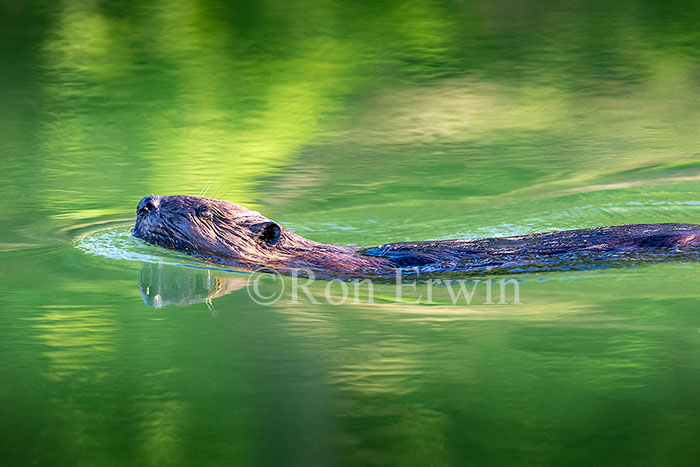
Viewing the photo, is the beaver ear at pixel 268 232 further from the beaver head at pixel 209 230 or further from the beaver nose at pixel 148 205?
the beaver nose at pixel 148 205

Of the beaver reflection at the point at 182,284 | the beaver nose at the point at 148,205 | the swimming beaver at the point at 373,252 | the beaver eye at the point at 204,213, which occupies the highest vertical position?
the beaver nose at the point at 148,205

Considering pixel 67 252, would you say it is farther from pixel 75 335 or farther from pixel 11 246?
pixel 75 335

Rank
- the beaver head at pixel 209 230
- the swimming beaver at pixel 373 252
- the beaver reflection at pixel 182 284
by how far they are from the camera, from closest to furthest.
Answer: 1. the beaver reflection at pixel 182 284
2. the swimming beaver at pixel 373 252
3. the beaver head at pixel 209 230

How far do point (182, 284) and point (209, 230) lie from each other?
499 millimetres

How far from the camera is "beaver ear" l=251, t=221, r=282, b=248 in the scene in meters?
6.36

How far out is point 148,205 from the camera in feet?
20.9

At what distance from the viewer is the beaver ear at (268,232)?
6.36m

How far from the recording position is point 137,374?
425 cm

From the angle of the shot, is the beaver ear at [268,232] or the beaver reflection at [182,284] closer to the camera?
the beaver reflection at [182,284]

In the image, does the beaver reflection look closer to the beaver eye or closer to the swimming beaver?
the swimming beaver

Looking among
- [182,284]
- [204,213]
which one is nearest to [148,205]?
[204,213]

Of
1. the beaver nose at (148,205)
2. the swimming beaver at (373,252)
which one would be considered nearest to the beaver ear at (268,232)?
the swimming beaver at (373,252)

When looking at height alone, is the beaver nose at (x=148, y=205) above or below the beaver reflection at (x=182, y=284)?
above

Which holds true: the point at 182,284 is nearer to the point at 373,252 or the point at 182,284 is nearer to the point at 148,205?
the point at 148,205
